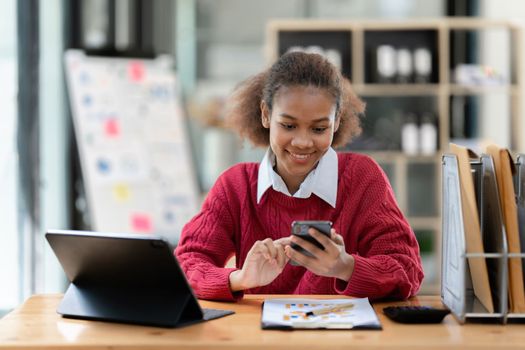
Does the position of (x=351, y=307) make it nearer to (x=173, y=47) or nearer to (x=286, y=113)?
(x=286, y=113)

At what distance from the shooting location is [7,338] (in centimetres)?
170

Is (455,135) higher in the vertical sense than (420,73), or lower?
A: lower

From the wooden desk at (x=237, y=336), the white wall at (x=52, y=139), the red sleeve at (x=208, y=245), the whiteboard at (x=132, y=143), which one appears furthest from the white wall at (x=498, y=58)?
the wooden desk at (x=237, y=336)

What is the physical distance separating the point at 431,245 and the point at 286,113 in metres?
4.35

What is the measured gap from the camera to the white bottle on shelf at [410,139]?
6.20 metres

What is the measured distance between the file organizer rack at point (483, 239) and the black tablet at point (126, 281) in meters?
0.49

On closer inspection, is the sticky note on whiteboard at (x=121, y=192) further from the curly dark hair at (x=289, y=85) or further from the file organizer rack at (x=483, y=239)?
the file organizer rack at (x=483, y=239)

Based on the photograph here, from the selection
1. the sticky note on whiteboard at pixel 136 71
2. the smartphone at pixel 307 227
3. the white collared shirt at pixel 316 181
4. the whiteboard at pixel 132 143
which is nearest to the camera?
the smartphone at pixel 307 227

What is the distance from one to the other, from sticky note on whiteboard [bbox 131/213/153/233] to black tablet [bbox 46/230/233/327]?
138 inches

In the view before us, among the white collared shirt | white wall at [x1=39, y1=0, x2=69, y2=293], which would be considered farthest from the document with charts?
white wall at [x1=39, y1=0, x2=69, y2=293]

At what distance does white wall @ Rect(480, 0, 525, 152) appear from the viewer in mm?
6445

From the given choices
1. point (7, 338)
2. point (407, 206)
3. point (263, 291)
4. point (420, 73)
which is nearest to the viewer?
point (7, 338)

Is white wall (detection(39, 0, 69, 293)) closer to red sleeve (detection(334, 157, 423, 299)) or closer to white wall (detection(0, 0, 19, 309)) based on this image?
white wall (detection(0, 0, 19, 309))

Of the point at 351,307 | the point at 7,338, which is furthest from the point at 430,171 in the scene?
the point at 7,338
